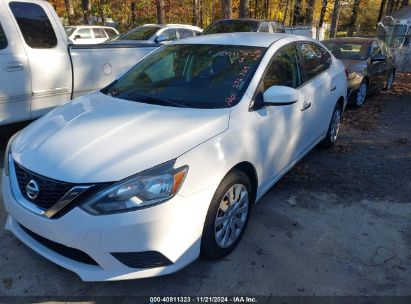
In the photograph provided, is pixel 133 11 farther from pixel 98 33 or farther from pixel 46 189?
pixel 46 189

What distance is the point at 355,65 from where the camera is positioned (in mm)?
7672

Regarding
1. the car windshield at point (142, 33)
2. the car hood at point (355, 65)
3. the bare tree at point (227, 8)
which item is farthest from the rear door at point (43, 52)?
the bare tree at point (227, 8)

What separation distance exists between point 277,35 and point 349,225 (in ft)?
6.82

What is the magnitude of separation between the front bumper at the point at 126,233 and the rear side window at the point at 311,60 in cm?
233

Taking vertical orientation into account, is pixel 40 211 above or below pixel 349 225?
above

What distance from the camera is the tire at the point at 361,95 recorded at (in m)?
7.77

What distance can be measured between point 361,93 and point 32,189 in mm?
7182

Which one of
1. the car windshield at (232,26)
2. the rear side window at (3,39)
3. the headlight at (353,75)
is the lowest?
the headlight at (353,75)

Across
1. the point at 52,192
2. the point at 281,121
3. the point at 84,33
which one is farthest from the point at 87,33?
the point at 52,192

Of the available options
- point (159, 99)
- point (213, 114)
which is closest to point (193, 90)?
point (159, 99)

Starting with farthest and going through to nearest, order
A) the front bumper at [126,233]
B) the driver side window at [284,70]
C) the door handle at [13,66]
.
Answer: the door handle at [13,66] < the driver side window at [284,70] < the front bumper at [126,233]

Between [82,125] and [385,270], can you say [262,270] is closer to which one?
[385,270]

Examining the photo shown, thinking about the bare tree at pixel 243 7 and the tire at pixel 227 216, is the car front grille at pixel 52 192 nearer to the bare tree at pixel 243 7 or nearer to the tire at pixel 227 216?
the tire at pixel 227 216

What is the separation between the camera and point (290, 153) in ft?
12.7
